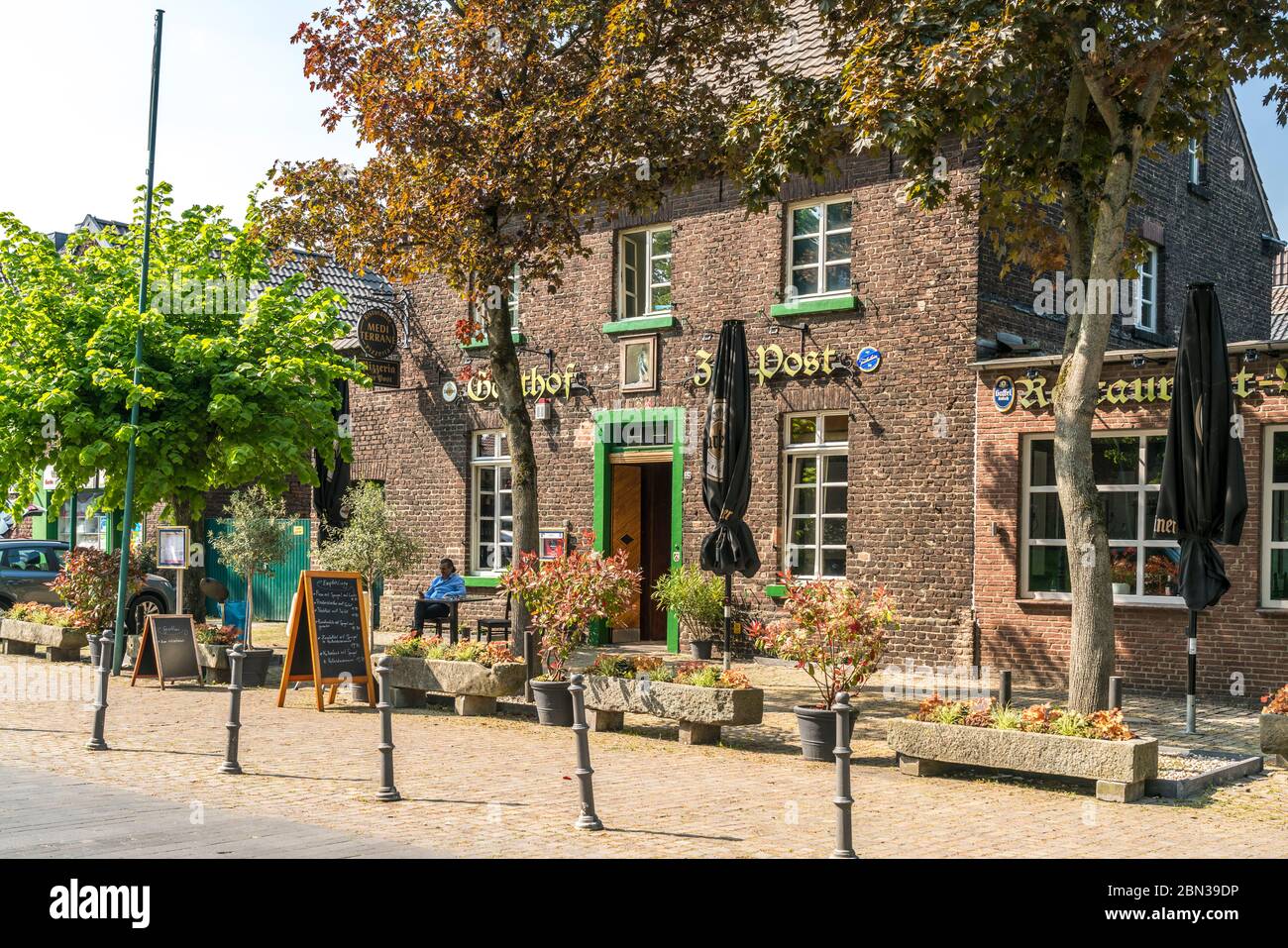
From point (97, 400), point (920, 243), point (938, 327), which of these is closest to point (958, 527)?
point (938, 327)

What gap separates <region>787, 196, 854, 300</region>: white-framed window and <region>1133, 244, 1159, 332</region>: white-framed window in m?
4.62

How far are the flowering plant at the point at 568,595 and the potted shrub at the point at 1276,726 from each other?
5.78m

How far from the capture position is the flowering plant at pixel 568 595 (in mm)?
13281

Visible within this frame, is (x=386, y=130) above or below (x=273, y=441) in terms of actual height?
above

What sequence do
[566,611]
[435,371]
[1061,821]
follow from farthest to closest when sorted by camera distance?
[435,371] → [566,611] → [1061,821]

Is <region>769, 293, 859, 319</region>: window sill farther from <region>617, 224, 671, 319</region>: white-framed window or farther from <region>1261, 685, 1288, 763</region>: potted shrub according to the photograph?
<region>1261, 685, 1288, 763</region>: potted shrub

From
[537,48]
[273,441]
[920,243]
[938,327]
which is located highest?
[537,48]

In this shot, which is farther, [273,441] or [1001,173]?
[273,441]

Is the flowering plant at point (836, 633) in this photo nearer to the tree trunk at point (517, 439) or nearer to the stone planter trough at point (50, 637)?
the tree trunk at point (517, 439)

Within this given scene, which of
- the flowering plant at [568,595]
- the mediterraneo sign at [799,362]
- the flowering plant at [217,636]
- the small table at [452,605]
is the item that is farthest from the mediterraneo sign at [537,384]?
the flowering plant at [568,595]

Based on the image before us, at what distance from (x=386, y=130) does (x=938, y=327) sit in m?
7.17

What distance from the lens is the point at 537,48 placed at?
15.5m

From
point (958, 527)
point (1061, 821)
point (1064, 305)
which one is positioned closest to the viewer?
point (1061, 821)

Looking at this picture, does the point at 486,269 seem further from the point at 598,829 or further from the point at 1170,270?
the point at 1170,270
